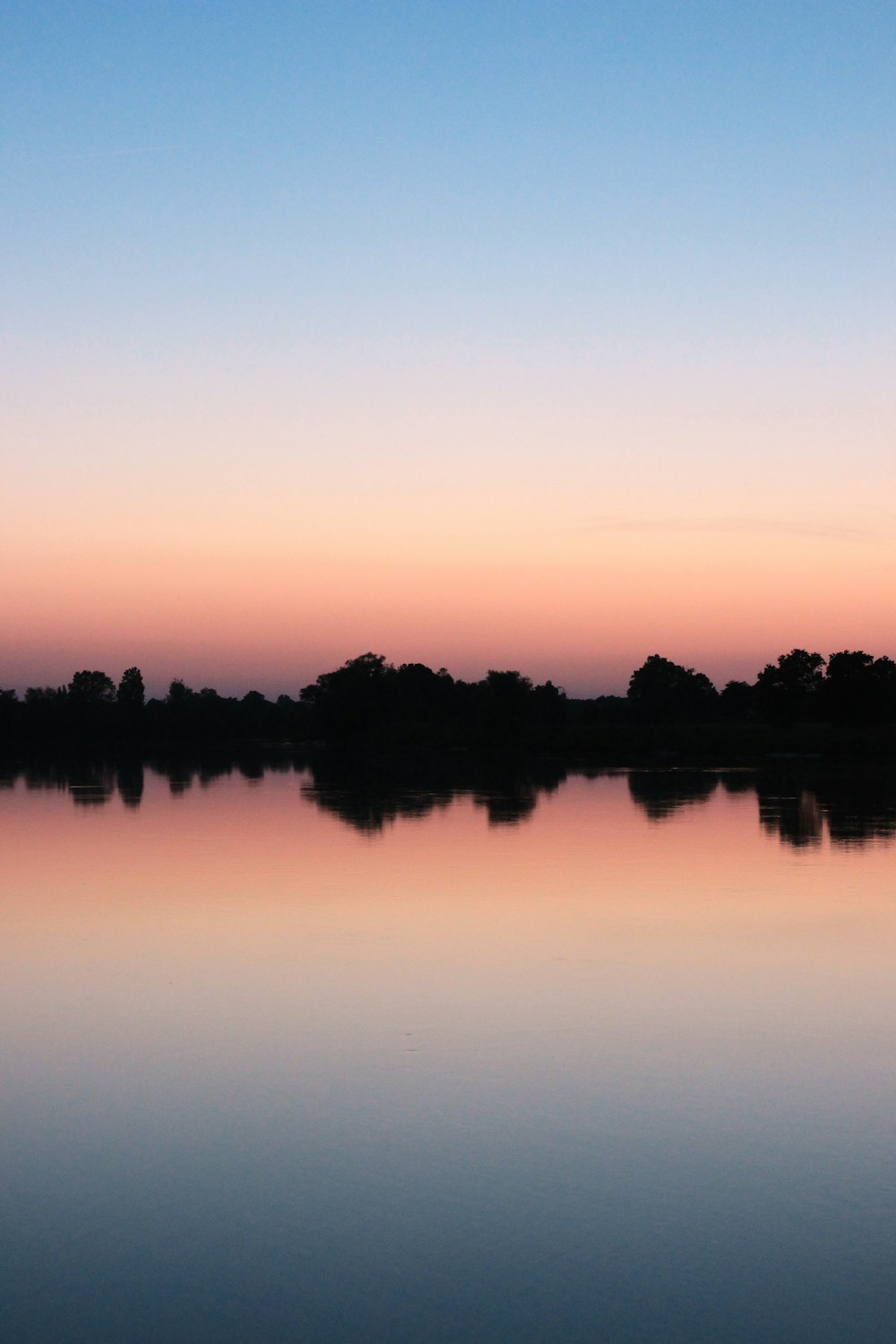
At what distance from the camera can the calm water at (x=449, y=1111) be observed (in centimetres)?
517

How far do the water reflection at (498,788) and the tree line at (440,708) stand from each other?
28891 millimetres

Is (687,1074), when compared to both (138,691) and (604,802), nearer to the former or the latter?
(604,802)

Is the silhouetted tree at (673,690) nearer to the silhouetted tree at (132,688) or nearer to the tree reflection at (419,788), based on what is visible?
the silhouetted tree at (132,688)

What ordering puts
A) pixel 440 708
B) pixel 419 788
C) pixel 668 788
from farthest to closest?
pixel 440 708 < pixel 668 788 < pixel 419 788

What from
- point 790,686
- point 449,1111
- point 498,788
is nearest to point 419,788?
point 498,788

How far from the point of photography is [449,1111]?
7.45 metres

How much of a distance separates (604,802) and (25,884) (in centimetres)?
1886

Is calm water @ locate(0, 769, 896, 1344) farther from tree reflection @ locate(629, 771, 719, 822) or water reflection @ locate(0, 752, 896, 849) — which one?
tree reflection @ locate(629, 771, 719, 822)

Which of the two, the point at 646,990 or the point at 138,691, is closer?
the point at 646,990

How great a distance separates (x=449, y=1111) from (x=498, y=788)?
32.4 m

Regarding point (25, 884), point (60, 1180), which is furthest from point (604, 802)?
point (60, 1180)

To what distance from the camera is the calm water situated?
17.0ft

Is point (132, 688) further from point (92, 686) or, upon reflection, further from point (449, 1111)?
point (449, 1111)

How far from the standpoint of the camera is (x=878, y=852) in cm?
2005
